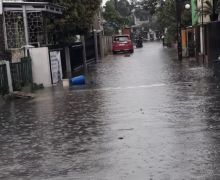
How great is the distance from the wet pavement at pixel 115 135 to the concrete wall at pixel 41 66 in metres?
4.03

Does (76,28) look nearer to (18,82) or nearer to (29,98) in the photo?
(18,82)

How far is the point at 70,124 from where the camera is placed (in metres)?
11.0

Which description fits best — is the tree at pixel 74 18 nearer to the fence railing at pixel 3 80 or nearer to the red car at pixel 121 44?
the fence railing at pixel 3 80

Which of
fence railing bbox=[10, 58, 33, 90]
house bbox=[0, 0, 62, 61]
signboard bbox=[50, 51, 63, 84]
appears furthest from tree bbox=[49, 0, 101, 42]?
fence railing bbox=[10, 58, 33, 90]

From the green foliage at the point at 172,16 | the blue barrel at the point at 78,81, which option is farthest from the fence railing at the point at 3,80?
the green foliage at the point at 172,16

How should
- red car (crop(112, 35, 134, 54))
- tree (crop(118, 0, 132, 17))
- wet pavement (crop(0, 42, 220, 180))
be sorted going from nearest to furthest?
wet pavement (crop(0, 42, 220, 180))
red car (crop(112, 35, 134, 54))
tree (crop(118, 0, 132, 17))

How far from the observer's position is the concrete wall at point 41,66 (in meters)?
20.5

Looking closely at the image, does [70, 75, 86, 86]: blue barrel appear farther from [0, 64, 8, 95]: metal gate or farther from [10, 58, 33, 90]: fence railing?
[0, 64, 8, 95]: metal gate

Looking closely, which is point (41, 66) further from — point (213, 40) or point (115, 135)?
point (115, 135)

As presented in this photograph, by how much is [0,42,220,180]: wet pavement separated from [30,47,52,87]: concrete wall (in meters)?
4.03

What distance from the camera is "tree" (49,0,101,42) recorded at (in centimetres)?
2578

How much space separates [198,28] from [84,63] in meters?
7.23

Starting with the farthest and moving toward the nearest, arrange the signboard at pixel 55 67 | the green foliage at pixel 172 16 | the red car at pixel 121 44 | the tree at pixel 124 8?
1. the tree at pixel 124 8
2. the red car at pixel 121 44
3. the green foliage at pixel 172 16
4. the signboard at pixel 55 67

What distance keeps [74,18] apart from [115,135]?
17272 mm
